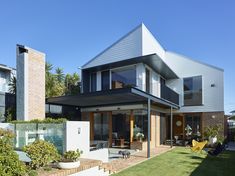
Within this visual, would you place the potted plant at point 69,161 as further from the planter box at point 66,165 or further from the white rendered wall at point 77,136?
the white rendered wall at point 77,136

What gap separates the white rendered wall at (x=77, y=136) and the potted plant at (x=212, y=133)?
1197 cm

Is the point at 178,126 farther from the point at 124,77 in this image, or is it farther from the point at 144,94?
the point at 144,94

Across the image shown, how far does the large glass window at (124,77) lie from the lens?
16.9 meters

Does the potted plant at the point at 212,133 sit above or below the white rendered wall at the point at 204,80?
below

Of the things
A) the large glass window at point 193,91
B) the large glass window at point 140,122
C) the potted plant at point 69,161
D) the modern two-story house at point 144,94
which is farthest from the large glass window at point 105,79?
the potted plant at point 69,161

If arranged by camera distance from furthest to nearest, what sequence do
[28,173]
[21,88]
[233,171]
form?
[21,88] < [233,171] < [28,173]

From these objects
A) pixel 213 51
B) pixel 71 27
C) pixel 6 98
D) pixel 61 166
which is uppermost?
pixel 71 27

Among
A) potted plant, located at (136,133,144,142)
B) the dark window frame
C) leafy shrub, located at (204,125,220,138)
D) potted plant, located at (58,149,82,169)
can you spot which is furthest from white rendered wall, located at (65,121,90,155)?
leafy shrub, located at (204,125,220,138)

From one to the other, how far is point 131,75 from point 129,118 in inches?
124

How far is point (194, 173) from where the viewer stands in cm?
941

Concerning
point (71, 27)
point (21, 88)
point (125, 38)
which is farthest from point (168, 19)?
point (21, 88)

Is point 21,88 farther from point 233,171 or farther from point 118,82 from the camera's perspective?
point 233,171

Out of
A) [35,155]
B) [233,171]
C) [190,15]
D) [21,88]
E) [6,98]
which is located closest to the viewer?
[35,155]

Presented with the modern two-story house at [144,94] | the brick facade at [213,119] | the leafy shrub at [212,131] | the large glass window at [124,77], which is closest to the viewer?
the modern two-story house at [144,94]
